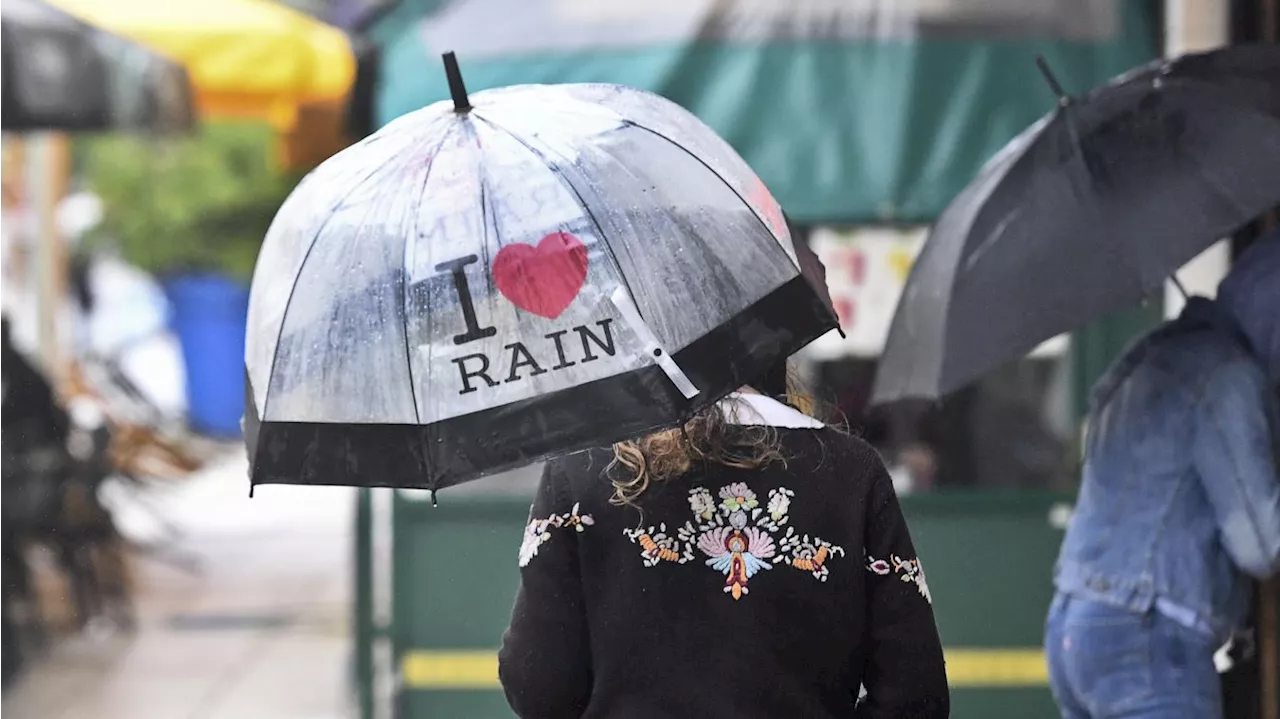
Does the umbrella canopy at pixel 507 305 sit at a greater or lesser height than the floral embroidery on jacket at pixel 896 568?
greater

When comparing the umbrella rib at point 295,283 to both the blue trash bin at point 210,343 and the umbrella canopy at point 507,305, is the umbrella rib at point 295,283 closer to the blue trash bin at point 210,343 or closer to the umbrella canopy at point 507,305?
the umbrella canopy at point 507,305

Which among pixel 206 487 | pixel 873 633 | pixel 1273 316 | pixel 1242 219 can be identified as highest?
pixel 1242 219

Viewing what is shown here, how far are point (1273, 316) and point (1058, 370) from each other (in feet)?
7.22

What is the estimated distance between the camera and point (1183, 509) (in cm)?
329

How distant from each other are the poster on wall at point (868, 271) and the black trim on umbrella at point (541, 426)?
3.10 metres

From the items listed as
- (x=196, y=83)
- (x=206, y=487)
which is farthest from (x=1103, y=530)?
(x=206, y=487)

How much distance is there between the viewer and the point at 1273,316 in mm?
3244

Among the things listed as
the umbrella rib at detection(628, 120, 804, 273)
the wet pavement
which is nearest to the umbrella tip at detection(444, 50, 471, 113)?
the umbrella rib at detection(628, 120, 804, 273)

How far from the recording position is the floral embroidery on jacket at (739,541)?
7.68ft

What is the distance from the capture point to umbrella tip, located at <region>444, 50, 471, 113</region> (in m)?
2.34

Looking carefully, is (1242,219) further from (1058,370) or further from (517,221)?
(1058,370)

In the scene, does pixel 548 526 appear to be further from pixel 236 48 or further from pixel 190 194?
pixel 190 194

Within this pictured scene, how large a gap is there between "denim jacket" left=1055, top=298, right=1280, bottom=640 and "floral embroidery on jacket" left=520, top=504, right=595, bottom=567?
1.49 metres

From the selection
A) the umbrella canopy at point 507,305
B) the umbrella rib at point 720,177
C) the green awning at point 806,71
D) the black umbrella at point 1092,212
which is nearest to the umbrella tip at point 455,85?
the umbrella canopy at point 507,305
